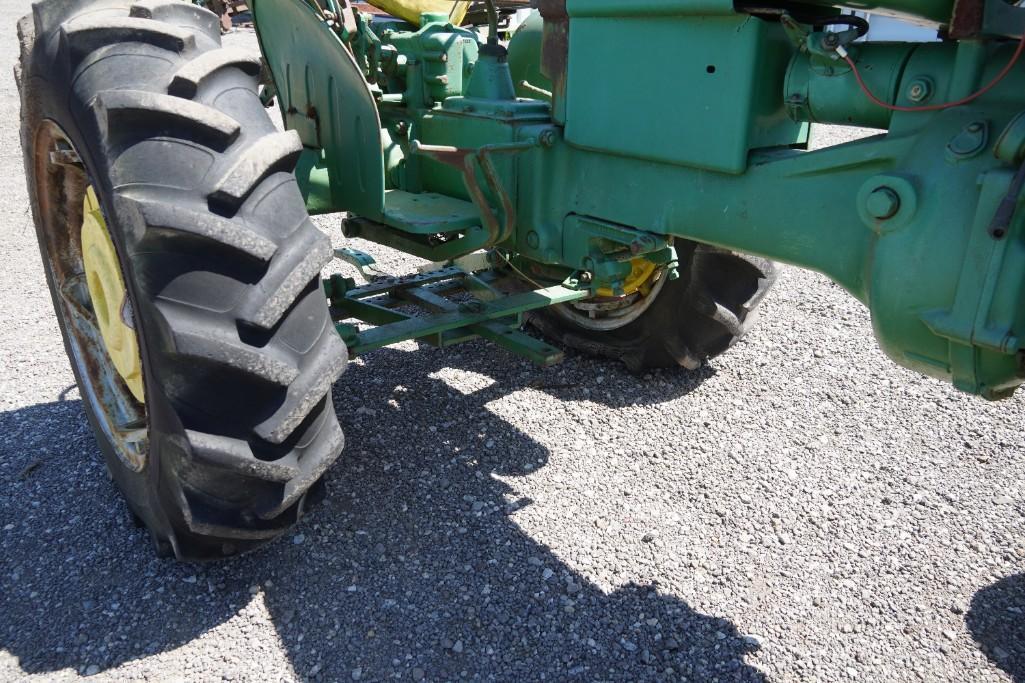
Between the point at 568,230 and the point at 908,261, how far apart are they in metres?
1.04

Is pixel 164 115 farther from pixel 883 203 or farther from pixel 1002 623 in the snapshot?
pixel 1002 623

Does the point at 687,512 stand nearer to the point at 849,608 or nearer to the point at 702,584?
the point at 702,584

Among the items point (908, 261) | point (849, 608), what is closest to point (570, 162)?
point (908, 261)

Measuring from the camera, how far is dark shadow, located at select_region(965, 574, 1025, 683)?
2059 millimetres

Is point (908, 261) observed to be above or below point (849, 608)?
above

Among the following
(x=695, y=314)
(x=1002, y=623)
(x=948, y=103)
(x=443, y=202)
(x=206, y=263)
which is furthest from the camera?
(x=695, y=314)

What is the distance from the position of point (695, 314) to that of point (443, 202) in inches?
44.2

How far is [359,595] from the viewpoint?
2201mm

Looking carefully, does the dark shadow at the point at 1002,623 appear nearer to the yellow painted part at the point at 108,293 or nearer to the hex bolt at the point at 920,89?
the hex bolt at the point at 920,89

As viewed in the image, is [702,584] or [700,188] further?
[702,584]

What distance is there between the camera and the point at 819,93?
1.76 meters

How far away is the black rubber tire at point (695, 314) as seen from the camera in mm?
3170

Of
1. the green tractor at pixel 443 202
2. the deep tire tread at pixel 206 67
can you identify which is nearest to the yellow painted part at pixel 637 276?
the green tractor at pixel 443 202

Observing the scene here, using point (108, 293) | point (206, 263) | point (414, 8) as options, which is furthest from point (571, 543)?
point (414, 8)
